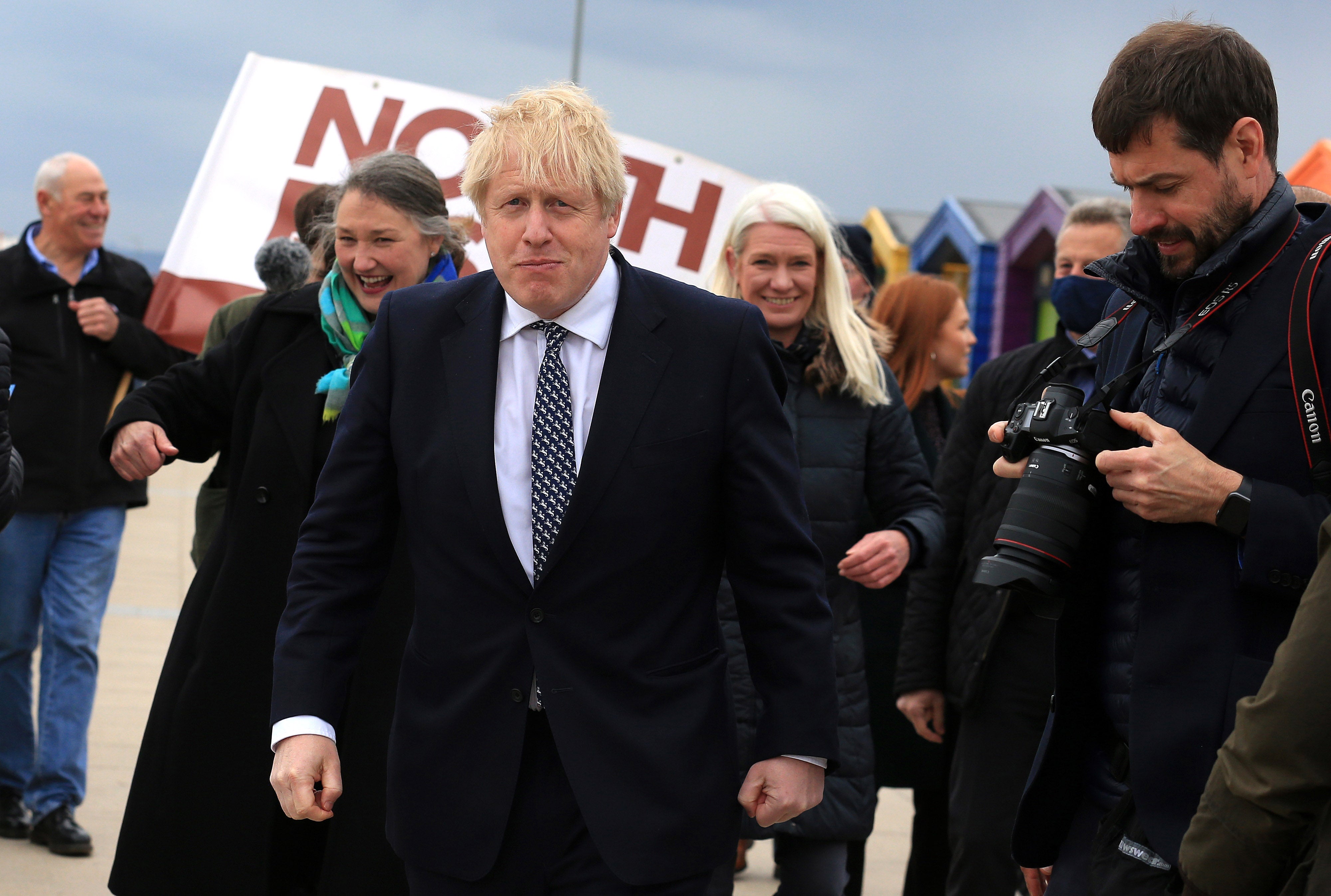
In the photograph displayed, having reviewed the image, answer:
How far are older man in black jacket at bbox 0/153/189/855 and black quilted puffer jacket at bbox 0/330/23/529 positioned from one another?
2.05 metres

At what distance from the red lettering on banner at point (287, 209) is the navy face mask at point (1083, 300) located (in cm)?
433

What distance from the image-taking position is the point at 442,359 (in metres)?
2.66

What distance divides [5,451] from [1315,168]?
18.2 feet

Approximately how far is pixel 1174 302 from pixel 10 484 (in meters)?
2.81

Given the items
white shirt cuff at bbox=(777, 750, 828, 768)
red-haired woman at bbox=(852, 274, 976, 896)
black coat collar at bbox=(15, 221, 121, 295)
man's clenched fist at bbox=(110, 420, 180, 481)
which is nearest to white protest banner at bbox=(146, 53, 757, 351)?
black coat collar at bbox=(15, 221, 121, 295)

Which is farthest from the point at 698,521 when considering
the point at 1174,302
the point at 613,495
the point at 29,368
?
the point at 29,368

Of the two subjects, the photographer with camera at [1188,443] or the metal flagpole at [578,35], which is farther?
the metal flagpole at [578,35]

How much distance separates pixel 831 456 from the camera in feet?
13.7

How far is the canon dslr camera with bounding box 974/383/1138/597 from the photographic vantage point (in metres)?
2.54

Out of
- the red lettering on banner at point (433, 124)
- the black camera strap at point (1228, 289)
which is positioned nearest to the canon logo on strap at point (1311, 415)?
the black camera strap at point (1228, 289)

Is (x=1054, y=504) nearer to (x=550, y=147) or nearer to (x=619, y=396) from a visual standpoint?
(x=619, y=396)

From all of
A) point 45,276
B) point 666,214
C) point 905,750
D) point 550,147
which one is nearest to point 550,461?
point 550,147

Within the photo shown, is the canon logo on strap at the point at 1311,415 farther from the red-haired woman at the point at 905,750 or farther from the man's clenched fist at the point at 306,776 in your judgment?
the red-haired woman at the point at 905,750

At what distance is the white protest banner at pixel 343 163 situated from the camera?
291 inches
